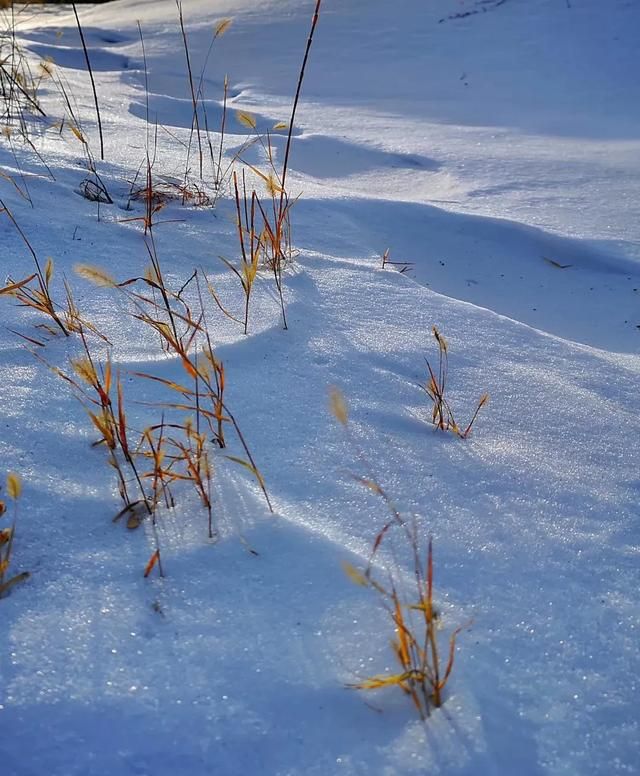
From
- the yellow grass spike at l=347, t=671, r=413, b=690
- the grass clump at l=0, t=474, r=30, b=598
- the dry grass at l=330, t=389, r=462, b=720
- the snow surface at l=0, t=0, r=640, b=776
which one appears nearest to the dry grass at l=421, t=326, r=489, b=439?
the snow surface at l=0, t=0, r=640, b=776

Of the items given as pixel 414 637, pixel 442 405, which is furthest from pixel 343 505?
pixel 442 405

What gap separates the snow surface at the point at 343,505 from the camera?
2.43 feet

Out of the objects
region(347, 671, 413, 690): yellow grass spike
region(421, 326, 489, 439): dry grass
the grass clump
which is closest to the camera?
region(347, 671, 413, 690): yellow grass spike

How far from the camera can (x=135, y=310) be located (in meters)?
1.47

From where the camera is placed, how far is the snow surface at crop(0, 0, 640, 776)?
742 mm

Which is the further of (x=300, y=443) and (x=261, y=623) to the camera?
(x=300, y=443)

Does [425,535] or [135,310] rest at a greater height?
[135,310]

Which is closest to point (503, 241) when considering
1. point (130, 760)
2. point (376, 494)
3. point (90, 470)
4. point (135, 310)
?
point (135, 310)

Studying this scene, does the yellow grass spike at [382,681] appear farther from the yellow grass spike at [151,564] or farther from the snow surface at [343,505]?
the yellow grass spike at [151,564]

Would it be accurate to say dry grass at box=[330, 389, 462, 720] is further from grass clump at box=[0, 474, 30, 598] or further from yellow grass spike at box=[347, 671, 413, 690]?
grass clump at box=[0, 474, 30, 598]

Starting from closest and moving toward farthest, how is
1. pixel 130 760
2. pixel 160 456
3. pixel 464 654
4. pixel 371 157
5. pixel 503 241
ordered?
1. pixel 130 760
2. pixel 464 654
3. pixel 160 456
4. pixel 503 241
5. pixel 371 157

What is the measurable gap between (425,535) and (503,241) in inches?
58.4

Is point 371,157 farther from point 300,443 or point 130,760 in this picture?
point 130,760

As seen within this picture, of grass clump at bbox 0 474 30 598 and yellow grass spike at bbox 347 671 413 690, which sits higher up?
grass clump at bbox 0 474 30 598
